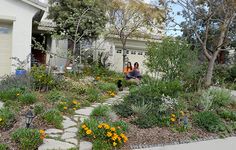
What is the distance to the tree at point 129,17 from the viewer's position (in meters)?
15.0

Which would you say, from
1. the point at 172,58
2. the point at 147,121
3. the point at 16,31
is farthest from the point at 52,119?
the point at 16,31

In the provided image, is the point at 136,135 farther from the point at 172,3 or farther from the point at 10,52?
the point at 10,52

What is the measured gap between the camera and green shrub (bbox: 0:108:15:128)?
5.20 metres

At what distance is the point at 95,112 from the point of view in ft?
20.5

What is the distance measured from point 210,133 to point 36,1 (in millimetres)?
8854

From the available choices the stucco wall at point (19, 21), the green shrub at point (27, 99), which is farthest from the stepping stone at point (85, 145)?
the stucco wall at point (19, 21)

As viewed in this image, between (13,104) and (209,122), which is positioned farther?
(13,104)

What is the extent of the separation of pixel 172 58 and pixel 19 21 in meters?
6.42

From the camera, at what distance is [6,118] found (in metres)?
5.28

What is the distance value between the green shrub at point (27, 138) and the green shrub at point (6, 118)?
599 mm

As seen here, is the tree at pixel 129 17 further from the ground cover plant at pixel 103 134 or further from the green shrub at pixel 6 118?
the green shrub at pixel 6 118

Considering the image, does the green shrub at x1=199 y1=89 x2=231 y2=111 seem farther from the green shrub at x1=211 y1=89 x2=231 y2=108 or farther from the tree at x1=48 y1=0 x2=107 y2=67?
the tree at x1=48 y1=0 x2=107 y2=67

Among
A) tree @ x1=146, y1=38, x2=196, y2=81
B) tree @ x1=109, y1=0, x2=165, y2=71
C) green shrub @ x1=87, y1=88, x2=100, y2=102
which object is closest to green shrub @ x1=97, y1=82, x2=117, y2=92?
green shrub @ x1=87, y1=88, x2=100, y2=102

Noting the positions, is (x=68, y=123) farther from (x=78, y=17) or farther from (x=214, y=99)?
(x=78, y=17)
